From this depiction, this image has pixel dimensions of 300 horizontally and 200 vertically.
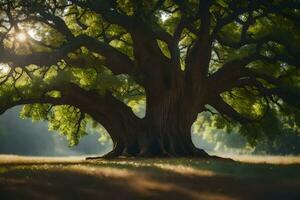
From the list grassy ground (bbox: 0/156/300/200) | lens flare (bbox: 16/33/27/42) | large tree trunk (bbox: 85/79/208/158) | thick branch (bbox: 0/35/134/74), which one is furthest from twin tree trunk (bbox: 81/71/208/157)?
grassy ground (bbox: 0/156/300/200)

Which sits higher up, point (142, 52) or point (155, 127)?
point (142, 52)

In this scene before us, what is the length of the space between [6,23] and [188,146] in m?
10.9

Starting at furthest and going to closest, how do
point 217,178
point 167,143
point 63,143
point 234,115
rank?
point 63,143 → point 234,115 → point 167,143 → point 217,178

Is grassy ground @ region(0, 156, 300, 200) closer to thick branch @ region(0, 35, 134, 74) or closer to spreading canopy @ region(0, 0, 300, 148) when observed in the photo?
thick branch @ region(0, 35, 134, 74)

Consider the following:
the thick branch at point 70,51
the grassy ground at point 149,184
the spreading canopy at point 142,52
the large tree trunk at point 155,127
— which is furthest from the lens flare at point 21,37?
the grassy ground at point 149,184

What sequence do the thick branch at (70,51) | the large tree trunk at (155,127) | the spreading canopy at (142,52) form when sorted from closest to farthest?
the thick branch at (70,51) → the spreading canopy at (142,52) → the large tree trunk at (155,127)

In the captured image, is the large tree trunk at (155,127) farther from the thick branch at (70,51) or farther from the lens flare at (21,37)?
the lens flare at (21,37)

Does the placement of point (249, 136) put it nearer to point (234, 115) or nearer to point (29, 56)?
point (234, 115)

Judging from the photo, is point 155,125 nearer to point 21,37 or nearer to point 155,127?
point 155,127

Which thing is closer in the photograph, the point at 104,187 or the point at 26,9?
the point at 104,187

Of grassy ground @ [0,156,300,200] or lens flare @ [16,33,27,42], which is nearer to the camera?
grassy ground @ [0,156,300,200]

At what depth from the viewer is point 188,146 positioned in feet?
82.5

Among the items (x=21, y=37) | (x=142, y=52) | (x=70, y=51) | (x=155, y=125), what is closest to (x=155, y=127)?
(x=155, y=125)

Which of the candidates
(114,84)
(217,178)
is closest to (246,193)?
(217,178)
